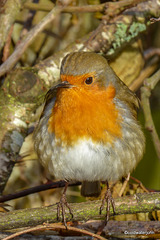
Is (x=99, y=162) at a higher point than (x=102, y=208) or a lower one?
higher

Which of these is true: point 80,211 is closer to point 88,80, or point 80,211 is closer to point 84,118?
point 84,118

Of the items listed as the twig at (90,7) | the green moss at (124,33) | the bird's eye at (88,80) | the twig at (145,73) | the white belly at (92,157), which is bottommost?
the white belly at (92,157)

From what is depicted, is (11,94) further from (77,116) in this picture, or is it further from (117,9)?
(117,9)

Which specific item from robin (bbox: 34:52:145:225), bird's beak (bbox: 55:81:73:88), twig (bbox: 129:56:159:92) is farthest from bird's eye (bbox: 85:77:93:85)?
twig (bbox: 129:56:159:92)

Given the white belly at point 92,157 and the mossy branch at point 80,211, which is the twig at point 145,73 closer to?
the white belly at point 92,157

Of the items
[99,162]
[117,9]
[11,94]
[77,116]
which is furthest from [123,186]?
[117,9]

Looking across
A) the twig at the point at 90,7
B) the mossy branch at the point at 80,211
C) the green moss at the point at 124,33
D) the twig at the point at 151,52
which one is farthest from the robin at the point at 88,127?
the twig at the point at 151,52

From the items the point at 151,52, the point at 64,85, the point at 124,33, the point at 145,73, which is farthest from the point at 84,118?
the point at 151,52
